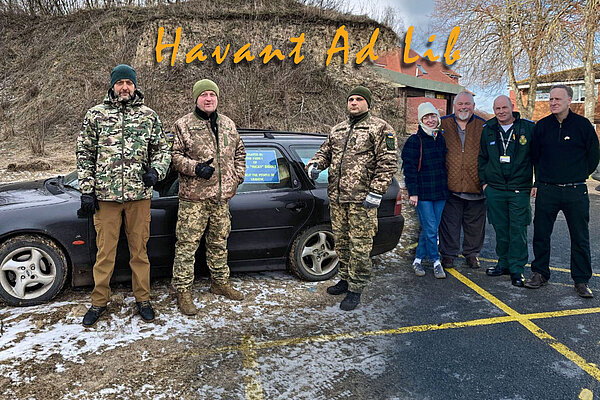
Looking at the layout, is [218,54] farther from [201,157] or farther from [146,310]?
[146,310]

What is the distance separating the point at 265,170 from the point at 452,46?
754 inches

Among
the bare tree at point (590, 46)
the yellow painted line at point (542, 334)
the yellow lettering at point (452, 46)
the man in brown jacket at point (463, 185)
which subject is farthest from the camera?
the yellow lettering at point (452, 46)

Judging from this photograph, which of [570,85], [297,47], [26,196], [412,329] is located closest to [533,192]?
[412,329]

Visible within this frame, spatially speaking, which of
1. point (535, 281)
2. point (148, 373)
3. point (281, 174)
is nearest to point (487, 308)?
point (535, 281)

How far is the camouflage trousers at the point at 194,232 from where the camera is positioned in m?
3.67

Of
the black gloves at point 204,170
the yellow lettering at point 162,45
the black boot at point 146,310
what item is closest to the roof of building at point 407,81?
the yellow lettering at point 162,45

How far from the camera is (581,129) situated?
4.04 meters

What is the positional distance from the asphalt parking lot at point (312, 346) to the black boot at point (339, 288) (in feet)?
0.30

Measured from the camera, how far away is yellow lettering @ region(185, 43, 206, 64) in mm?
18938

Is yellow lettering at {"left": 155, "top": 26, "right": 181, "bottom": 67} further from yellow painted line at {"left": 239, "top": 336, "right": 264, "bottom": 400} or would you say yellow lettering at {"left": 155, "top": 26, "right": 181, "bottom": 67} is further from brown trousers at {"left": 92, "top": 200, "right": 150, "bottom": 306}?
yellow painted line at {"left": 239, "top": 336, "right": 264, "bottom": 400}

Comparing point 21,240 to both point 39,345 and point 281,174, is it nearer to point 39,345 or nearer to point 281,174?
point 39,345

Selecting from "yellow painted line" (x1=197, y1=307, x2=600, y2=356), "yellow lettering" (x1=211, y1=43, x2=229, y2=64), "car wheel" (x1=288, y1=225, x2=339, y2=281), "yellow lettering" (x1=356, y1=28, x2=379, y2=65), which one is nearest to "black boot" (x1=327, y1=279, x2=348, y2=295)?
"car wheel" (x1=288, y1=225, x2=339, y2=281)

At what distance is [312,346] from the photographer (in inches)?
125

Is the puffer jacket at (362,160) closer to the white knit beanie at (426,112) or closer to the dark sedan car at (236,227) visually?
the dark sedan car at (236,227)
